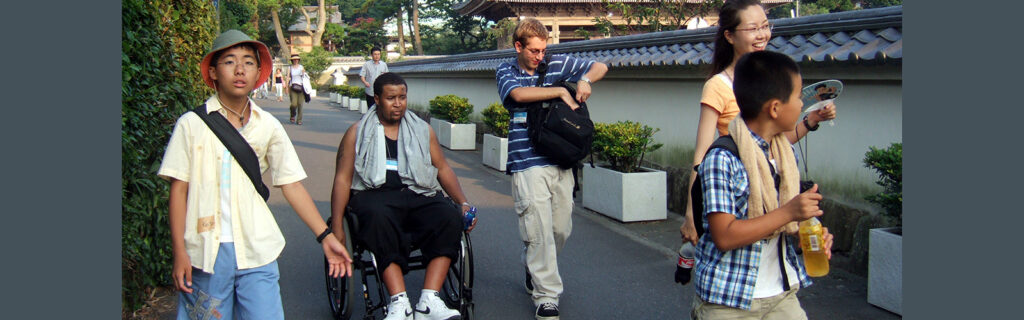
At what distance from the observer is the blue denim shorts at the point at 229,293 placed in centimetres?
305

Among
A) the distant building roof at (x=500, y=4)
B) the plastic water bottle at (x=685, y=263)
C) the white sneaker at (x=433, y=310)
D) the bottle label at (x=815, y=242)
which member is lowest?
the white sneaker at (x=433, y=310)

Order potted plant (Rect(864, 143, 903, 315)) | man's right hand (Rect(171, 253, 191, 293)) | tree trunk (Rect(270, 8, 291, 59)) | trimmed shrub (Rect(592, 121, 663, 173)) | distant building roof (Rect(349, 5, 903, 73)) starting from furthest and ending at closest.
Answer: tree trunk (Rect(270, 8, 291, 59)) → trimmed shrub (Rect(592, 121, 663, 173)) → distant building roof (Rect(349, 5, 903, 73)) → potted plant (Rect(864, 143, 903, 315)) → man's right hand (Rect(171, 253, 191, 293))

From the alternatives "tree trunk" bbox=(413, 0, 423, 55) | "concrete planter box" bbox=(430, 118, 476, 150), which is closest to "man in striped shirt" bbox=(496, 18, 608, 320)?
"concrete planter box" bbox=(430, 118, 476, 150)

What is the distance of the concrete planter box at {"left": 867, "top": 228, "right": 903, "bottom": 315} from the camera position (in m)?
4.67

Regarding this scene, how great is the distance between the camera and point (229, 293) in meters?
3.11

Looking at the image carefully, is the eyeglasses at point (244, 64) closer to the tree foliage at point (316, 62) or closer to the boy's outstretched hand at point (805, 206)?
the boy's outstretched hand at point (805, 206)

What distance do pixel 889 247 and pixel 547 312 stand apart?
200 cm

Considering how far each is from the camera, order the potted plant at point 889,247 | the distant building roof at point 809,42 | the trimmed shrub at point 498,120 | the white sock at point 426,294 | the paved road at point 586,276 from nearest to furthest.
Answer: the white sock at point 426,294 → the potted plant at point 889,247 → the paved road at point 586,276 → the distant building roof at point 809,42 → the trimmed shrub at point 498,120

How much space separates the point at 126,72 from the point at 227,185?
1.17 m

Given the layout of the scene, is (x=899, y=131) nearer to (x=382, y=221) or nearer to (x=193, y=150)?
(x=382, y=221)

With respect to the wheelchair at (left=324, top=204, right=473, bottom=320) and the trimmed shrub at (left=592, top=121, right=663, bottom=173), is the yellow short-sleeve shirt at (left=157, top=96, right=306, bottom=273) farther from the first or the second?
the trimmed shrub at (left=592, top=121, right=663, bottom=173)

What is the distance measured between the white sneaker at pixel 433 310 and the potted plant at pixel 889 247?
2.49 m

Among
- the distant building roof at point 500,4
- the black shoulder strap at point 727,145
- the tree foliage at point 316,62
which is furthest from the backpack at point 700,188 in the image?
the tree foliage at point 316,62

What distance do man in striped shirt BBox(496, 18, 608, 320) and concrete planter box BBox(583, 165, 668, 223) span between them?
2810 millimetres
